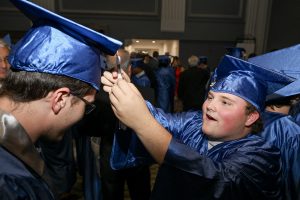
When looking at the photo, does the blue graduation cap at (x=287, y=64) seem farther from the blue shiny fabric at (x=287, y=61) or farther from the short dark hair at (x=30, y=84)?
the short dark hair at (x=30, y=84)

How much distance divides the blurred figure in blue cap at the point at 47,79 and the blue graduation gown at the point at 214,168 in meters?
0.41

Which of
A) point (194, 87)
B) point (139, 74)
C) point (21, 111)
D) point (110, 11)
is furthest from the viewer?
point (110, 11)

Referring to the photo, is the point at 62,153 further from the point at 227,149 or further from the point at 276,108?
the point at 276,108

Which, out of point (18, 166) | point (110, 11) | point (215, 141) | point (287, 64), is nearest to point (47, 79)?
point (18, 166)

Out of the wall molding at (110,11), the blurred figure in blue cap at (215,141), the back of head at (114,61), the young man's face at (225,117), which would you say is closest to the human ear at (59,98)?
the blurred figure in blue cap at (215,141)

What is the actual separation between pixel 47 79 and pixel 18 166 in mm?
323

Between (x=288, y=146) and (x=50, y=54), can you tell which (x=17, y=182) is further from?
(x=288, y=146)

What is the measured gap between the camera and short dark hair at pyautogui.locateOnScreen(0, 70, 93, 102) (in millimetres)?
→ 1013

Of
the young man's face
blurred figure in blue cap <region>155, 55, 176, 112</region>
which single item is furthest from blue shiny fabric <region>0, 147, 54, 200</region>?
blurred figure in blue cap <region>155, 55, 176, 112</region>

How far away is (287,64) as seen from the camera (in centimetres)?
186

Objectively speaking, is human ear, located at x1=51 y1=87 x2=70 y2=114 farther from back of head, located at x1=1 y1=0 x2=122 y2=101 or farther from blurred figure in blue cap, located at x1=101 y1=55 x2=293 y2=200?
blurred figure in blue cap, located at x1=101 y1=55 x2=293 y2=200

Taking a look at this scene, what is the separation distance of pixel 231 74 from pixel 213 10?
954 cm

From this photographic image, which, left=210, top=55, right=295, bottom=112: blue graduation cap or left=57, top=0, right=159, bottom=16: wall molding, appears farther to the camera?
left=57, top=0, right=159, bottom=16: wall molding

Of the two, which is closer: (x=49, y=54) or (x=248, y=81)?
(x=49, y=54)
